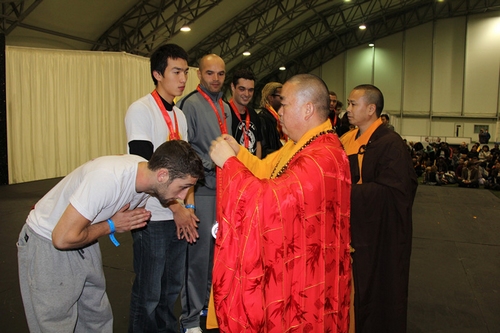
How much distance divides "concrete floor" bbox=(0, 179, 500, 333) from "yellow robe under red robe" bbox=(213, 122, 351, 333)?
1.56 meters

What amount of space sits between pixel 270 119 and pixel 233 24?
12937 mm

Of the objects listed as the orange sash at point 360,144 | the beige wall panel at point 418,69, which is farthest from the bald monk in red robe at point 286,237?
the beige wall panel at point 418,69

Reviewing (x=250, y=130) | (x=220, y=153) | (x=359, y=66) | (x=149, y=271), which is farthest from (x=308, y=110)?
(x=359, y=66)

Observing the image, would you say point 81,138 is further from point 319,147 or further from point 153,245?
point 319,147

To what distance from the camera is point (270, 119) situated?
367 cm

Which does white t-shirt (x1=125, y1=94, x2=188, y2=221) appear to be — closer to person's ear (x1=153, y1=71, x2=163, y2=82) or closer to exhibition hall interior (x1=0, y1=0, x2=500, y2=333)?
person's ear (x1=153, y1=71, x2=163, y2=82)

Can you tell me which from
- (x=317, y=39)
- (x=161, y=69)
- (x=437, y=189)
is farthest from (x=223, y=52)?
(x=161, y=69)

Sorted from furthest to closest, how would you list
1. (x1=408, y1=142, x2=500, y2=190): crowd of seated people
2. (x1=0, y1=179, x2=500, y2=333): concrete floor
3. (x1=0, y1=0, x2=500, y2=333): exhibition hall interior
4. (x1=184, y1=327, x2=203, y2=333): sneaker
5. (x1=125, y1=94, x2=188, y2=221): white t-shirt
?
(x1=408, y1=142, x2=500, y2=190): crowd of seated people → (x1=0, y1=0, x2=500, y2=333): exhibition hall interior → (x1=0, y1=179, x2=500, y2=333): concrete floor → (x1=184, y1=327, x2=203, y2=333): sneaker → (x1=125, y1=94, x2=188, y2=221): white t-shirt

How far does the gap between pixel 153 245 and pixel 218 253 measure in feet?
2.32

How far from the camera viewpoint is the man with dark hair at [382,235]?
229cm

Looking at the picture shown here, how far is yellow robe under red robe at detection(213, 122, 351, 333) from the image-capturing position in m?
1.44

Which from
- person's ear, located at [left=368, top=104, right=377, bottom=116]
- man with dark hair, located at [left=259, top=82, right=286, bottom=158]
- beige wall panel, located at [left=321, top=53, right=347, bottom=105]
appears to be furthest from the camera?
beige wall panel, located at [left=321, top=53, right=347, bottom=105]

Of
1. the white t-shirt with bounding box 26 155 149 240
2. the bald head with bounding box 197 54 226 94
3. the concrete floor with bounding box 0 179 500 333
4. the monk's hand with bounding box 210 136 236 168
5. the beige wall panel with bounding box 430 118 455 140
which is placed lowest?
the concrete floor with bounding box 0 179 500 333

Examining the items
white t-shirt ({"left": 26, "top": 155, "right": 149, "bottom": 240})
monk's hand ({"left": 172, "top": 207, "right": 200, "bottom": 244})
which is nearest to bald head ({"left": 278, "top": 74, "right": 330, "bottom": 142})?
white t-shirt ({"left": 26, "top": 155, "right": 149, "bottom": 240})
